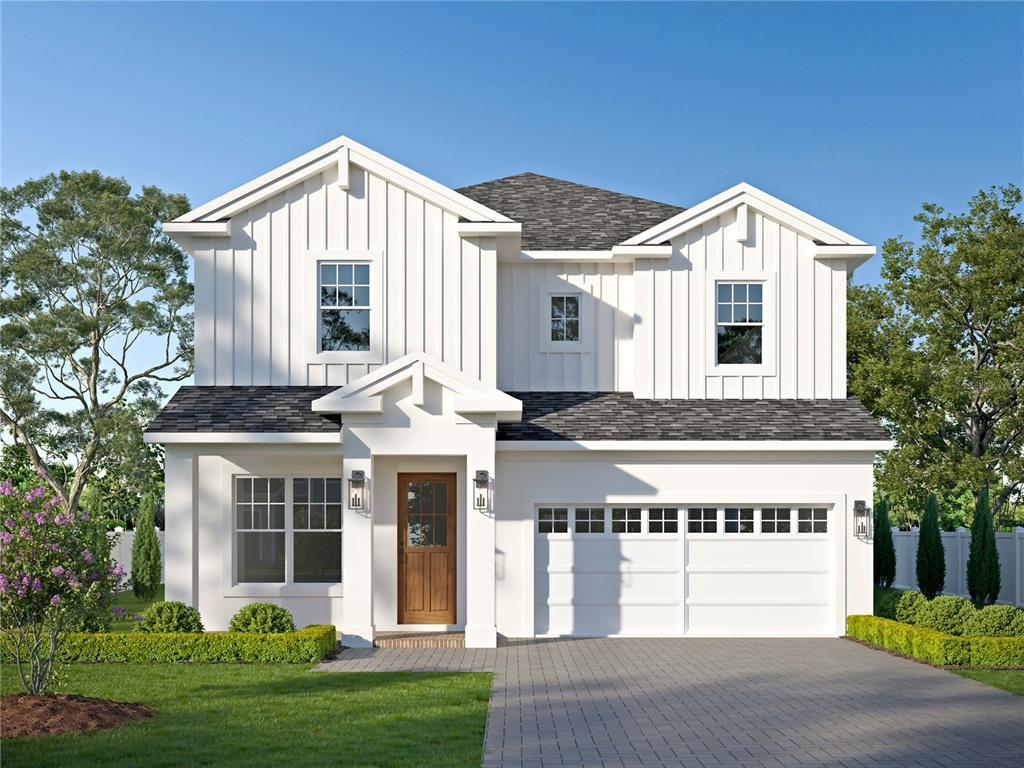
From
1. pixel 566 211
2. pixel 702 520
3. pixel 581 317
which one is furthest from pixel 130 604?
pixel 702 520

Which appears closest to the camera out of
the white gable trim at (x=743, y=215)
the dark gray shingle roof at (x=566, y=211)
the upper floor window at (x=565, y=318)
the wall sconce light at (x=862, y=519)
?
the wall sconce light at (x=862, y=519)

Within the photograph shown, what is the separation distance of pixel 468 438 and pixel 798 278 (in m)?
7.03

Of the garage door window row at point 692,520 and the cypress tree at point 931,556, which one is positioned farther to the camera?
the cypress tree at point 931,556

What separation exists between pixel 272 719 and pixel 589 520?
7.99 m

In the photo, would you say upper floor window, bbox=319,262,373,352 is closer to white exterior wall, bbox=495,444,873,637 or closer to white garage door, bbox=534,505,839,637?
white exterior wall, bbox=495,444,873,637

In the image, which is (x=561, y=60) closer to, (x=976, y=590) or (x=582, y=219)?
(x=582, y=219)

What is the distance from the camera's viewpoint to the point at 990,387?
27.1 m

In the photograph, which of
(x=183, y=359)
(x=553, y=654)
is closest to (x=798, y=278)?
(x=553, y=654)

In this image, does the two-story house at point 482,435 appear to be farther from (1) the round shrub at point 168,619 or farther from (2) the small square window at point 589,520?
(1) the round shrub at point 168,619

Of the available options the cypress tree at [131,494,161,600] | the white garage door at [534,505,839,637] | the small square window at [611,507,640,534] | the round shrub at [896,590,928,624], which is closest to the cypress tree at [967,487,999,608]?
the round shrub at [896,590,928,624]

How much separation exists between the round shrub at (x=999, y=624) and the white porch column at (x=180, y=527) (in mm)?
11656

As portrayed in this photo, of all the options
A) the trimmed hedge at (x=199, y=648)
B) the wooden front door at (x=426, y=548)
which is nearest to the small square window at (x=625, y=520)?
the wooden front door at (x=426, y=548)

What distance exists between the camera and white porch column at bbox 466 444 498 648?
1577 centimetres

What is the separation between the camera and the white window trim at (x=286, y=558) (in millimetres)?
17047
